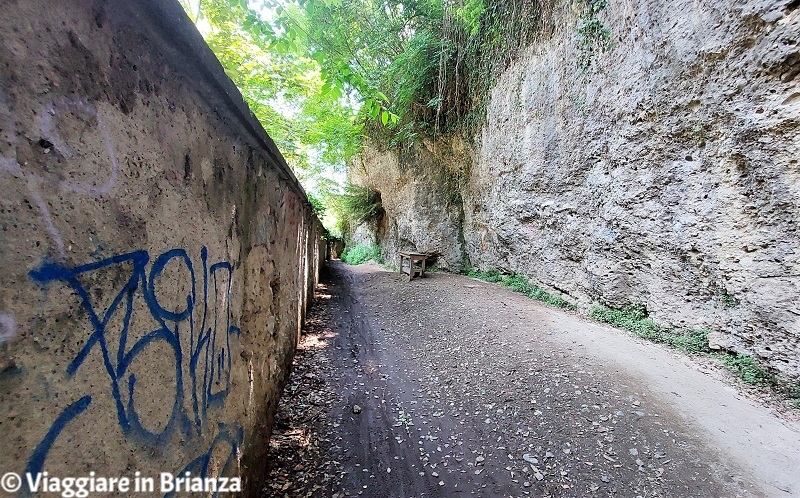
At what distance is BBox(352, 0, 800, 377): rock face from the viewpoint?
365 cm

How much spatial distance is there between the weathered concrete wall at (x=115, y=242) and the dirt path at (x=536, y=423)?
5.07ft

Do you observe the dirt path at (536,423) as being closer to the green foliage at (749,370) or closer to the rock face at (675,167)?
the green foliage at (749,370)

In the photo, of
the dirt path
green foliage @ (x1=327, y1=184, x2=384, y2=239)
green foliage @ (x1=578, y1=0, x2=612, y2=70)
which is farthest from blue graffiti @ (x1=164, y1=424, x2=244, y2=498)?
green foliage @ (x1=327, y1=184, x2=384, y2=239)

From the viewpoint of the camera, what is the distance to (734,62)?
3.96 m

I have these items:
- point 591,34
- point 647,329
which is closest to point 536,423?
point 647,329

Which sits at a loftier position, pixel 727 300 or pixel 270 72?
pixel 270 72

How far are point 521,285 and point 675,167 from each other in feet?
13.5

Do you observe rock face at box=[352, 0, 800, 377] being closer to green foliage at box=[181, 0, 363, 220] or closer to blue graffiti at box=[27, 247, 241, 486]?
green foliage at box=[181, 0, 363, 220]

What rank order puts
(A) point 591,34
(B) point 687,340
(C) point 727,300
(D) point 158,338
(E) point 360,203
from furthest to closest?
(E) point 360,203 → (A) point 591,34 → (B) point 687,340 → (C) point 727,300 → (D) point 158,338

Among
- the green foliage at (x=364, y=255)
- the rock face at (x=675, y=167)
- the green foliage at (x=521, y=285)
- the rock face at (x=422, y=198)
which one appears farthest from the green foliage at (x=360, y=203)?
the rock face at (x=675, y=167)

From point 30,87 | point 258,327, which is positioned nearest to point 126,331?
point 30,87

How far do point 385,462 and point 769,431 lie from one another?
143 inches

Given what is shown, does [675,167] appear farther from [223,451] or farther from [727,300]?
[223,451]

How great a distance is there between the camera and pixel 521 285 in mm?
8148
